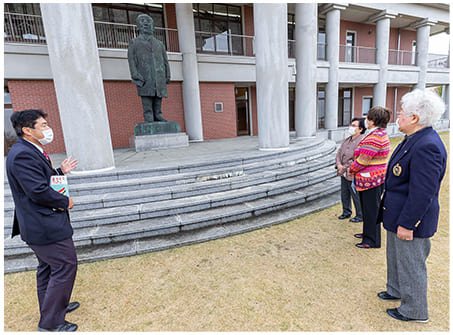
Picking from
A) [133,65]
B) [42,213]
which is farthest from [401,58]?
[42,213]

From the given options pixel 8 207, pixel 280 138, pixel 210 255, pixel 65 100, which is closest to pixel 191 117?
pixel 280 138

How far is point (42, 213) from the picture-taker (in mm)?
1910

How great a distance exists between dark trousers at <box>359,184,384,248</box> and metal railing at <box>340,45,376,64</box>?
15.6 metres

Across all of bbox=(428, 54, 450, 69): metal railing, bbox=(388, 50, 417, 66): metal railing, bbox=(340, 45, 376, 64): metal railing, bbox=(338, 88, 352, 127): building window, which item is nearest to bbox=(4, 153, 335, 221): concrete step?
bbox=(340, 45, 376, 64): metal railing

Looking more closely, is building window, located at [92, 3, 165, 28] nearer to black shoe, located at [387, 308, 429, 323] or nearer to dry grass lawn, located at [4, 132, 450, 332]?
dry grass lawn, located at [4, 132, 450, 332]

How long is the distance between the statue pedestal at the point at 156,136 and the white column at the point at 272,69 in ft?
10.7

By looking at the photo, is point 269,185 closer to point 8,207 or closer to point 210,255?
point 210,255

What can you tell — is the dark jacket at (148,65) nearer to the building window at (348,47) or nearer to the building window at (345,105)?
the building window at (348,47)

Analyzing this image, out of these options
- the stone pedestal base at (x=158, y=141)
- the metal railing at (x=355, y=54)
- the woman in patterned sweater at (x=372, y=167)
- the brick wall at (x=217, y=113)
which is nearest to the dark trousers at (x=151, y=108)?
the stone pedestal base at (x=158, y=141)

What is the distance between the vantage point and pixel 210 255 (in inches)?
124

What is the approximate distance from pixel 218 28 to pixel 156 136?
7797 millimetres

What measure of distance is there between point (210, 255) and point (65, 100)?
12.8ft

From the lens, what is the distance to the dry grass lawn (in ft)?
6.94

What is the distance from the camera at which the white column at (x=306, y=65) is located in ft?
30.3
